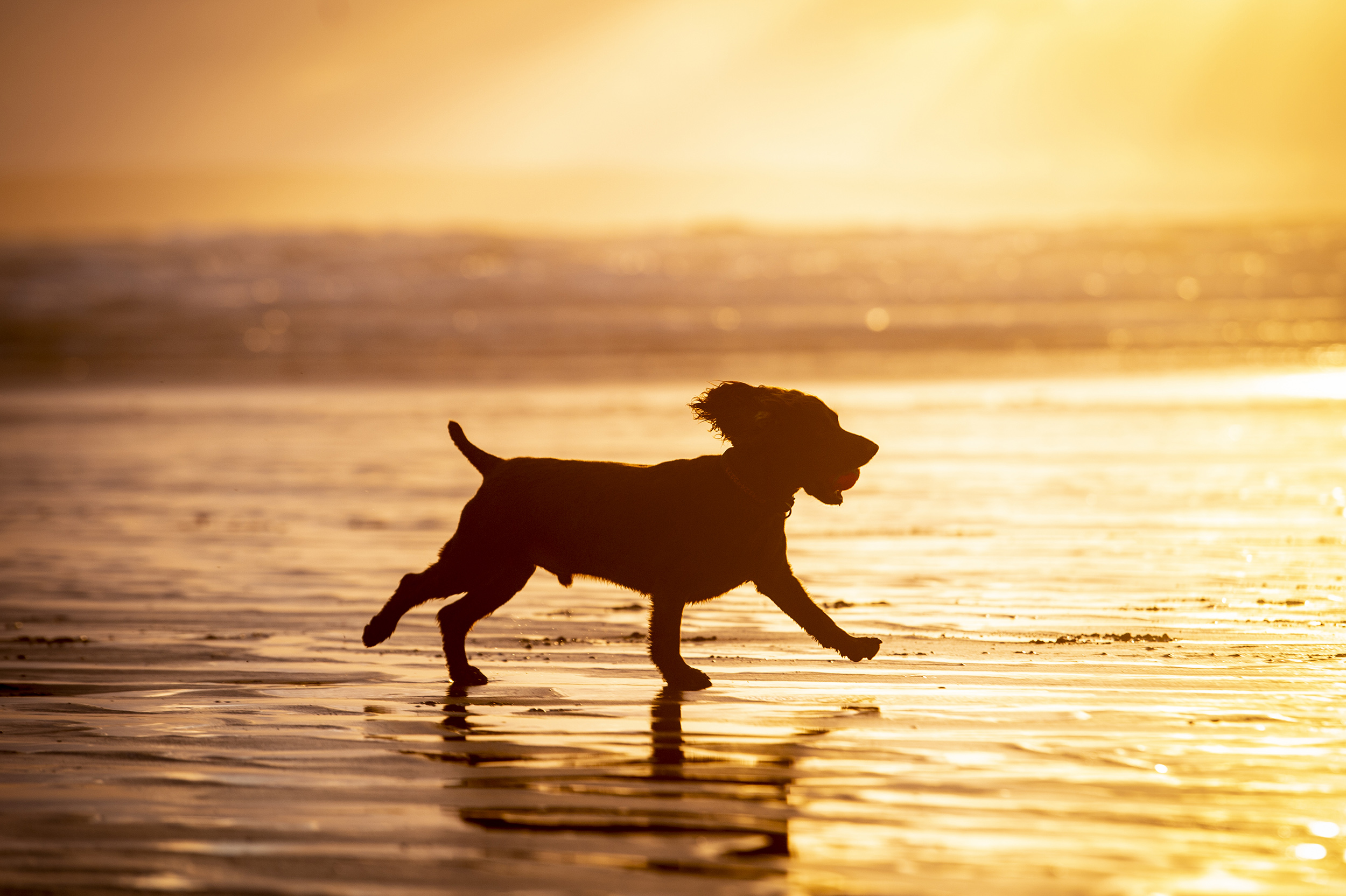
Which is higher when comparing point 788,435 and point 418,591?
point 788,435

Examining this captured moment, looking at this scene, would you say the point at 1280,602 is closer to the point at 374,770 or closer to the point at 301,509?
the point at 374,770

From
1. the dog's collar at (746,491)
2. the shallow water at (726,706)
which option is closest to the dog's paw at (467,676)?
the shallow water at (726,706)

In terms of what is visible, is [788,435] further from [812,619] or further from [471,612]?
[471,612]

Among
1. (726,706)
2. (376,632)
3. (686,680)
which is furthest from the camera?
(376,632)

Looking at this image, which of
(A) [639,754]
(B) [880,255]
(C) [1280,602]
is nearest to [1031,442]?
(C) [1280,602]

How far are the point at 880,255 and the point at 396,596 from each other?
36783 mm

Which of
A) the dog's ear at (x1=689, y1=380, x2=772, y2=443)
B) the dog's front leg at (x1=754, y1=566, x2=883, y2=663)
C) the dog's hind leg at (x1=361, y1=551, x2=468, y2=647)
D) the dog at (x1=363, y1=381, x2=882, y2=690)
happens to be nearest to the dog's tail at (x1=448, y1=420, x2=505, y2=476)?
the dog at (x1=363, y1=381, x2=882, y2=690)

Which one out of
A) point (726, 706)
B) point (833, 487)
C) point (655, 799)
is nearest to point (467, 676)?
point (726, 706)

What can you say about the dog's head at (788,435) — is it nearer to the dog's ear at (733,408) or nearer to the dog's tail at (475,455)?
the dog's ear at (733,408)

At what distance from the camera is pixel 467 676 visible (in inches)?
231

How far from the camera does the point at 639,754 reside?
4695 mm

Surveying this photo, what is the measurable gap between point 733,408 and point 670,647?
101 cm

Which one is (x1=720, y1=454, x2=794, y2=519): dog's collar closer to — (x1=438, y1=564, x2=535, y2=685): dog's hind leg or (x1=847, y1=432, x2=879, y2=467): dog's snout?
(x1=847, y1=432, x2=879, y2=467): dog's snout

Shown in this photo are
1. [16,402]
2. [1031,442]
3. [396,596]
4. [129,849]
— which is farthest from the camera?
[16,402]
